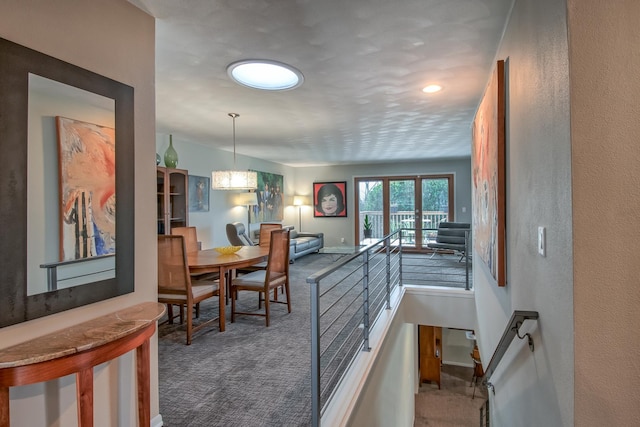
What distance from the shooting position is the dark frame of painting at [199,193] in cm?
539

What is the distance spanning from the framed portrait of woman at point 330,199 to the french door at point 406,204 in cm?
37

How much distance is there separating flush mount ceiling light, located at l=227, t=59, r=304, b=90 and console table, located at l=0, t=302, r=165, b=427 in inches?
69.6

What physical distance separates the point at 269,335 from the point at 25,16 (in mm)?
2667

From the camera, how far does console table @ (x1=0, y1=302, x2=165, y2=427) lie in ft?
3.58

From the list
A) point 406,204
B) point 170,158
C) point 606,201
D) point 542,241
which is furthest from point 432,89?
point 406,204

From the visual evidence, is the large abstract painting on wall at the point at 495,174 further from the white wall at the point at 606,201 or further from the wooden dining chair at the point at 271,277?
the wooden dining chair at the point at 271,277

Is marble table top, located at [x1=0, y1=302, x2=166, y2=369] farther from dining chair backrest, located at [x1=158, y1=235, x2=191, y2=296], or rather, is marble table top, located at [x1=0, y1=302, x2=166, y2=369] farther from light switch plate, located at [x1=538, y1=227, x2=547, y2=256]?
light switch plate, located at [x1=538, y1=227, x2=547, y2=256]

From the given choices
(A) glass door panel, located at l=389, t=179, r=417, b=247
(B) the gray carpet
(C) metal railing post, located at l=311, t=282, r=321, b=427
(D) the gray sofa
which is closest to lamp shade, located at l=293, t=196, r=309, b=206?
(D) the gray sofa

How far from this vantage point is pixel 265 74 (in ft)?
9.07

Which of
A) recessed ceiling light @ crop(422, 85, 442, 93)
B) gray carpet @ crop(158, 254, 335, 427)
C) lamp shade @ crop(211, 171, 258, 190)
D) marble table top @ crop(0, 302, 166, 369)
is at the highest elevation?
recessed ceiling light @ crop(422, 85, 442, 93)

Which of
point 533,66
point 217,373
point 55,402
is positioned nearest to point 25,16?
point 55,402

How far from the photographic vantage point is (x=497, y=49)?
220cm

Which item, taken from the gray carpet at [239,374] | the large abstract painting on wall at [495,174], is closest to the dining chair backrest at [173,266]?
the gray carpet at [239,374]

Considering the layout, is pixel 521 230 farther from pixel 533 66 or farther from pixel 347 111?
pixel 347 111
